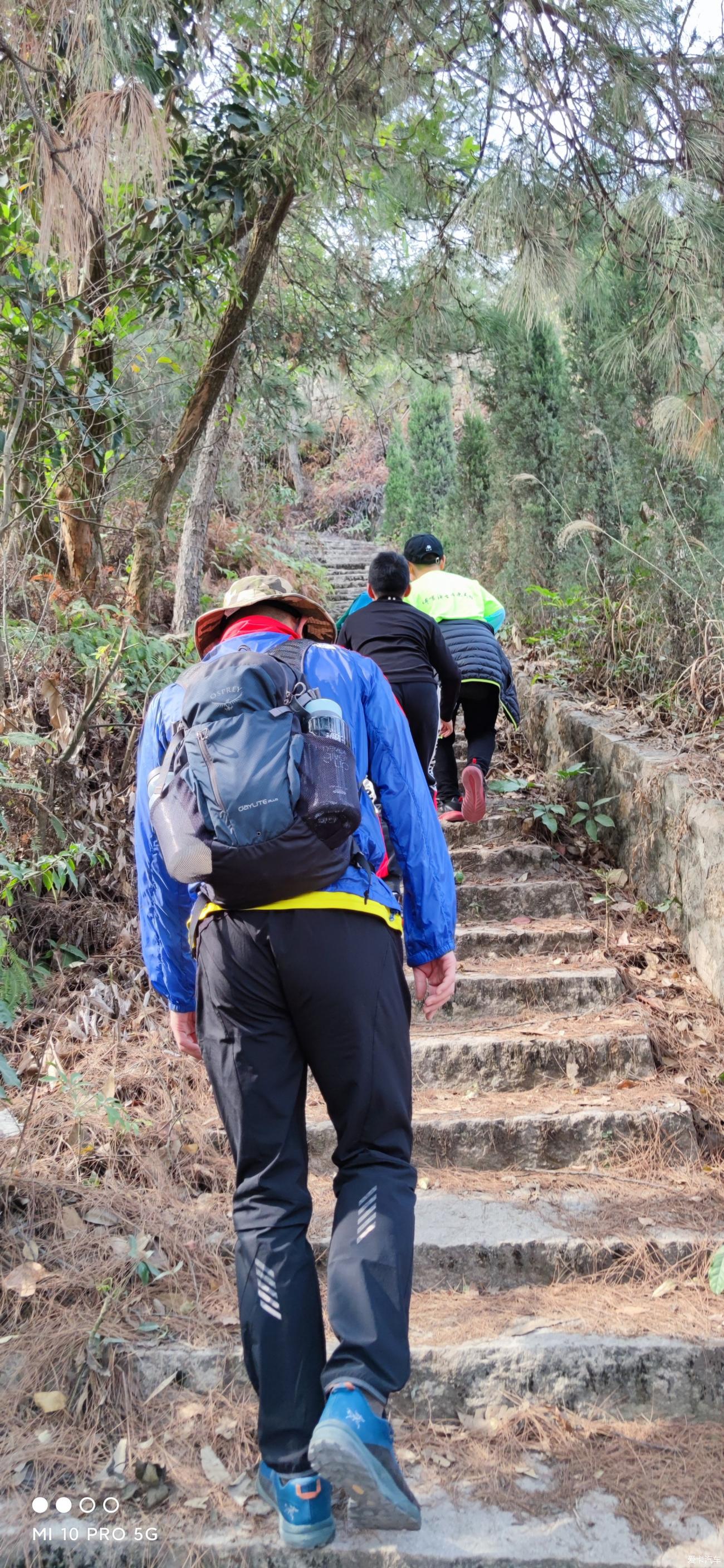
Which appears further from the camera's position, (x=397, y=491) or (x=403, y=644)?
(x=397, y=491)

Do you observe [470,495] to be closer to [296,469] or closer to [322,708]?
[296,469]

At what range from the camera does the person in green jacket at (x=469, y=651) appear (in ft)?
17.7

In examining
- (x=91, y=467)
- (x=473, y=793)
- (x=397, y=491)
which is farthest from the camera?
(x=397, y=491)

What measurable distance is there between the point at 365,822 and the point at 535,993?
Result: 6.59 ft

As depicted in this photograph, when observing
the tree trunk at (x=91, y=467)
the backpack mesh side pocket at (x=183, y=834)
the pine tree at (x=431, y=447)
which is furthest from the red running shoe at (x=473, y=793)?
the pine tree at (x=431, y=447)

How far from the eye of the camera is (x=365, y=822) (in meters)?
2.15

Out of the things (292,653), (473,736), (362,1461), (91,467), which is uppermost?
(91,467)

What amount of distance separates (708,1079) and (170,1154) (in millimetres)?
1702

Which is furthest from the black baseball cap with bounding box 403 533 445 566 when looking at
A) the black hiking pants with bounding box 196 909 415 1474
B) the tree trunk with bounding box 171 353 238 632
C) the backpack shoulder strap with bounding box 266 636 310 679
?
the black hiking pants with bounding box 196 909 415 1474

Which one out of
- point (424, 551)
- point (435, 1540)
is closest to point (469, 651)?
point (424, 551)

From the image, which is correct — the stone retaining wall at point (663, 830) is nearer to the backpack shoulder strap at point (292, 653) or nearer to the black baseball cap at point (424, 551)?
the black baseball cap at point (424, 551)

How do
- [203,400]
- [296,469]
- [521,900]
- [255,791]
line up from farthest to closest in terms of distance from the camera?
[296,469], [203,400], [521,900], [255,791]

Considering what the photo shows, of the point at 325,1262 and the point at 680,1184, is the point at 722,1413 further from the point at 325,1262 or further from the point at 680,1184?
the point at 325,1262

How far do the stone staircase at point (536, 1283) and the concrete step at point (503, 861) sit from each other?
1.08 meters
